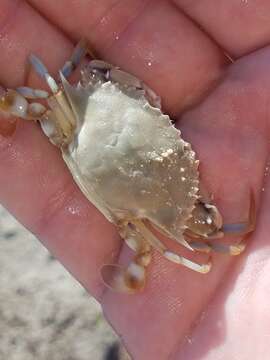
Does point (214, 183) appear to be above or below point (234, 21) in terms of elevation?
below

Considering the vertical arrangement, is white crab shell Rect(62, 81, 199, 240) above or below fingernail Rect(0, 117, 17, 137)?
above

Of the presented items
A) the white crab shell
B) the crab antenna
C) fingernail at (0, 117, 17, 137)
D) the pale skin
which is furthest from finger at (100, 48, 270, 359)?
fingernail at (0, 117, 17, 137)

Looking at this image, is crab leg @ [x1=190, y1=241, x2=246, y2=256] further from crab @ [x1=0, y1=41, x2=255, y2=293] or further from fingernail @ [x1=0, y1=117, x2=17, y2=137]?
fingernail @ [x1=0, y1=117, x2=17, y2=137]

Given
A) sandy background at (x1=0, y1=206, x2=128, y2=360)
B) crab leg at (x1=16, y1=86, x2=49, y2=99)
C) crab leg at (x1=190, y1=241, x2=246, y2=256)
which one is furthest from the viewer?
sandy background at (x1=0, y1=206, x2=128, y2=360)

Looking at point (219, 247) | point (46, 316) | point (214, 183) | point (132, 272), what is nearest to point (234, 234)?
point (219, 247)

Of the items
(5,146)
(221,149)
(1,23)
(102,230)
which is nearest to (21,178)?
(5,146)

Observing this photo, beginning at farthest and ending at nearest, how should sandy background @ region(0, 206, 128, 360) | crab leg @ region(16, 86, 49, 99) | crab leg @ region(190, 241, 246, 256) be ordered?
sandy background @ region(0, 206, 128, 360)
crab leg @ region(16, 86, 49, 99)
crab leg @ region(190, 241, 246, 256)

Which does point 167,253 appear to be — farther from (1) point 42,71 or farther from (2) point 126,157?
(1) point 42,71

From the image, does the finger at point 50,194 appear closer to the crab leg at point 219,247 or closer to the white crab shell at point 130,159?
the white crab shell at point 130,159
